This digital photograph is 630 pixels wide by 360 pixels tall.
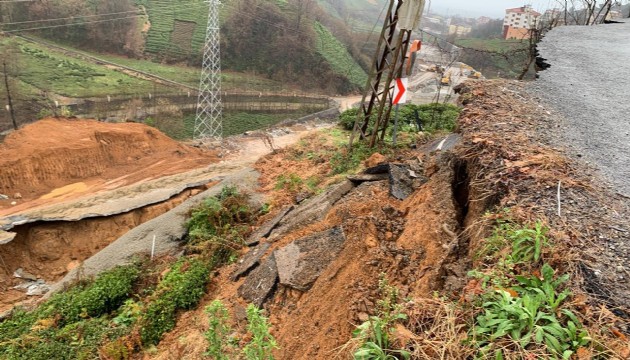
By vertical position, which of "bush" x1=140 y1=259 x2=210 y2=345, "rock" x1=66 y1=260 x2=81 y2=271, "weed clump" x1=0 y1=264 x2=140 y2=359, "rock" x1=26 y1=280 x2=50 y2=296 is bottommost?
"rock" x1=26 y1=280 x2=50 y2=296

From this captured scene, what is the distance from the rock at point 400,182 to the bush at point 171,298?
3809 millimetres

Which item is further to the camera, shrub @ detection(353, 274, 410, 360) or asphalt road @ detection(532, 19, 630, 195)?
asphalt road @ detection(532, 19, 630, 195)

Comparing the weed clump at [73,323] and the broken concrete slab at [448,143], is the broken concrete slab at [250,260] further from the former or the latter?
the broken concrete slab at [448,143]

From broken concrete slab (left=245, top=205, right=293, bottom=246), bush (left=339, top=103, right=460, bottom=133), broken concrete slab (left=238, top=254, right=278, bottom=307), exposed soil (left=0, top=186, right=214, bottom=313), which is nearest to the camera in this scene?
broken concrete slab (left=238, top=254, right=278, bottom=307)

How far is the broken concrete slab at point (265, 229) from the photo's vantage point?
813 cm

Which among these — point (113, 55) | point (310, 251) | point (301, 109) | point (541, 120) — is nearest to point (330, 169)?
point (310, 251)

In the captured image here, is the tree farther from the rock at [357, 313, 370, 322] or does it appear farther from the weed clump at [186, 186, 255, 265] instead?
the rock at [357, 313, 370, 322]

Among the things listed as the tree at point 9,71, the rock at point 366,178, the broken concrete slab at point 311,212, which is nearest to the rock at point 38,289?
the broken concrete slab at point 311,212

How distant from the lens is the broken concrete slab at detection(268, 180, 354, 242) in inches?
290

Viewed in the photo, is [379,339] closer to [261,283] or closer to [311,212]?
[261,283]

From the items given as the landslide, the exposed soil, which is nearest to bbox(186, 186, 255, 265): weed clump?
the landslide

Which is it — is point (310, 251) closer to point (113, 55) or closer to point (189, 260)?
point (189, 260)

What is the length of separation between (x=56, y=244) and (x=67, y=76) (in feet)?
96.5

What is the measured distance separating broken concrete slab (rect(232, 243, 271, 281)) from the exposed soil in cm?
673
